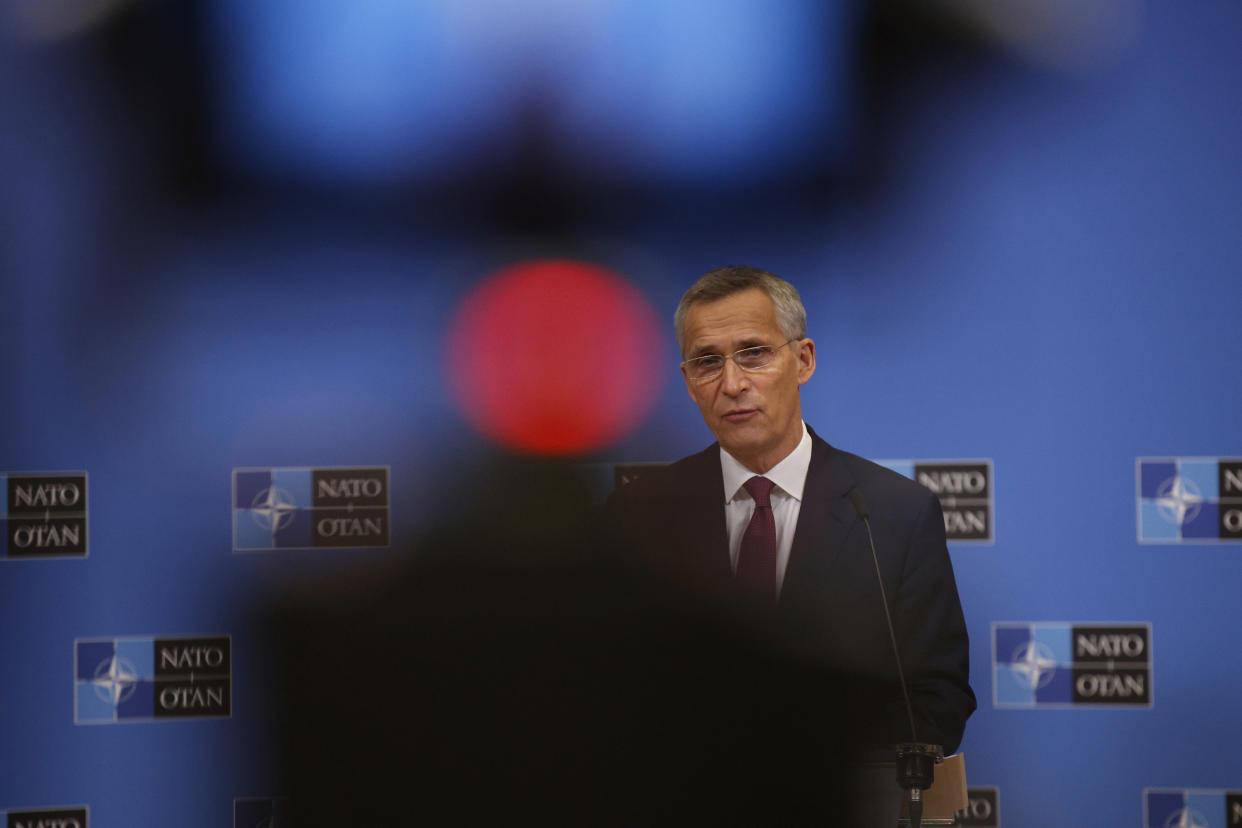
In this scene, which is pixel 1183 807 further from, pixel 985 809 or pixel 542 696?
pixel 542 696

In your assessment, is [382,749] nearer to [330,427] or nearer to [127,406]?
[330,427]

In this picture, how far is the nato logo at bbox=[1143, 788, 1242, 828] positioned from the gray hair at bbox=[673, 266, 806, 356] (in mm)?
1380

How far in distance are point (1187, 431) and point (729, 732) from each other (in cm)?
130

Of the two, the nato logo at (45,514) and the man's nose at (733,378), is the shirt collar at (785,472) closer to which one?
the man's nose at (733,378)

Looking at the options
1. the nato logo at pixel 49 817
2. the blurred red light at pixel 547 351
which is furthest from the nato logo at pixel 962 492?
the nato logo at pixel 49 817

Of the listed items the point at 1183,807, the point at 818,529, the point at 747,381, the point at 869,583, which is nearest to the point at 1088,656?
the point at 1183,807

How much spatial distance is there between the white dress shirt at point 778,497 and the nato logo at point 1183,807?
1.07m

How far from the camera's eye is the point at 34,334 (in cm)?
259

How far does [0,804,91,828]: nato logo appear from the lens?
2551 mm

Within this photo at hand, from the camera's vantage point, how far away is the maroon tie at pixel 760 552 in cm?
221

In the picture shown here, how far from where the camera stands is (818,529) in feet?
7.07

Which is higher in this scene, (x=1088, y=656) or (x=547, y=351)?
(x=547, y=351)

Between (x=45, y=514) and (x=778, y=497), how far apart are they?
1818mm

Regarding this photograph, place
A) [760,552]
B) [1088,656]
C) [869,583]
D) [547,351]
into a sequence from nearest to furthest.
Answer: [869,583], [760,552], [1088,656], [547,351]
